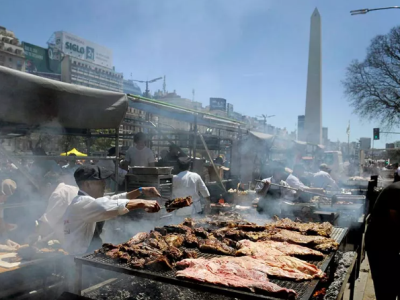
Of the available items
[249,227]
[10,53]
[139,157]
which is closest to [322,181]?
[139,157]

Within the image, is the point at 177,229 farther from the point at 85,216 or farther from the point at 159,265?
the point at 159,265

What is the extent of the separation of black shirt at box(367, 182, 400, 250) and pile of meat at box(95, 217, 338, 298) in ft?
2.13

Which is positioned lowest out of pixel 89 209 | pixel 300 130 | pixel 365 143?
pixel 89 209

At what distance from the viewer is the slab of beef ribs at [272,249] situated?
10.7 feet

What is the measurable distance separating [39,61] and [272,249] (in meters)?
58.8

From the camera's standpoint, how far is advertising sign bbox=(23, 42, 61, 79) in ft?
167

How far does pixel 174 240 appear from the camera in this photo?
3.62 m

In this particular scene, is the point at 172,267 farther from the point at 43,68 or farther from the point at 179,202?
the point at 43,68

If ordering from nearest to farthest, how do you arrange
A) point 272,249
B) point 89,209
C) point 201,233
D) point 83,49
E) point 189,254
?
point 189,254 < point 272,249 < point 89,209 < point 201,233 < point 83,49

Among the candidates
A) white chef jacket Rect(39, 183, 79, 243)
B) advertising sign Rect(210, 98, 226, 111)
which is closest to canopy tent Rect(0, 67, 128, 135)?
white chef jacket Rect(39, 183, 79, 243)

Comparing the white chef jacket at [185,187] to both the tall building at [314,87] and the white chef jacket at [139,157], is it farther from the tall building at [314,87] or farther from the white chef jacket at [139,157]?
the tall building at [314,87]

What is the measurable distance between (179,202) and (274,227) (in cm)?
154

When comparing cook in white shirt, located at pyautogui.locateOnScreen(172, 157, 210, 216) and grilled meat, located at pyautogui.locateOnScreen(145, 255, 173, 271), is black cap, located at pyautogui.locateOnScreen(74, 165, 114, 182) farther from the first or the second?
cook in white shirt, located at pyautogui.locateOnScreen(172, 157, 210, 216)

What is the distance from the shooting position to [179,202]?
4117mm
